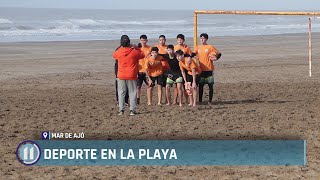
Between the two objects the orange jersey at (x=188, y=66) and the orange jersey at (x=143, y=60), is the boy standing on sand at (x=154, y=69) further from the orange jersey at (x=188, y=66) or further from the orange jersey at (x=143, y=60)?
the orange jersey at (x=188, y=66)

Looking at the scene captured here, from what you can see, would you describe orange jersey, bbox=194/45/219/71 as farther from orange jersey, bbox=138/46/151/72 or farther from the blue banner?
the blue banner

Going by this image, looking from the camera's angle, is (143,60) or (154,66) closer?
(154,66)

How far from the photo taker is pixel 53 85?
1800 cm

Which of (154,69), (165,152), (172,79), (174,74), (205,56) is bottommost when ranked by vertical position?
(165,152)

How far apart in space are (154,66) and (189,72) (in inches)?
28.7

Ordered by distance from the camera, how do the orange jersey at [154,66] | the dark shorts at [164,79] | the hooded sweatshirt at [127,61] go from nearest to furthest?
1. the hooded sweatshirt at [127,61]
2. the orange jersey at [154,66]
3. the dark shorts at [164,79]

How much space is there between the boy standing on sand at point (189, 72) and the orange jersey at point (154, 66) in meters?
0.45

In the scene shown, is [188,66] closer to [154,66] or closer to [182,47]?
[182,47]

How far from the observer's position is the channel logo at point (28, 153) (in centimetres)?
838

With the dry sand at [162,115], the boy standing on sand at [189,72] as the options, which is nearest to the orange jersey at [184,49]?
the boy standing on sand at [189,72]

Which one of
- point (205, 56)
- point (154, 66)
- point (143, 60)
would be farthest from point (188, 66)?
point (143, 60)

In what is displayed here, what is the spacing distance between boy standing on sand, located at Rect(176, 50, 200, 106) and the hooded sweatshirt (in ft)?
4.12

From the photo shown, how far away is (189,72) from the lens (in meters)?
12.9

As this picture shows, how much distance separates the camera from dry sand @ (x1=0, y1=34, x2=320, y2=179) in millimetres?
8000
